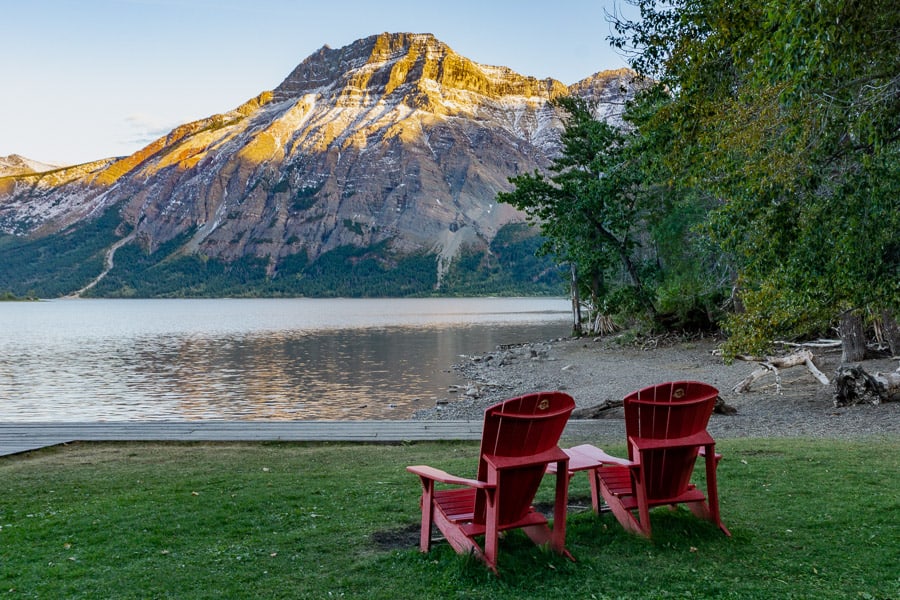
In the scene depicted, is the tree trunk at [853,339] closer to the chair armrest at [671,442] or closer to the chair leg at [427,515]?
the chair armrest at [671,442]

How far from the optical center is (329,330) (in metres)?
70.7

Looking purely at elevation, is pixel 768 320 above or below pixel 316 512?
above

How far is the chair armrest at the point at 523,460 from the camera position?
4.67 m

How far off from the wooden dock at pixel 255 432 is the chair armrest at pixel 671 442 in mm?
5822

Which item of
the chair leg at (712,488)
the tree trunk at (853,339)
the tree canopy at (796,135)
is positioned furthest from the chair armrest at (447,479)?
the tree trunk at (853,339)

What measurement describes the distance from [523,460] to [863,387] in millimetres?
11522

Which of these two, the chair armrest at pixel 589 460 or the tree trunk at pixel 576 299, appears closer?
the chair armrest at pixel 589 460

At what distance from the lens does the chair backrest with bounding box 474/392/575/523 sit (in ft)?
15.4

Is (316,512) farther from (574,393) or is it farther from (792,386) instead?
(574,393)

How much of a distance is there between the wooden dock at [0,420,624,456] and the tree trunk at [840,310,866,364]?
9.89 m

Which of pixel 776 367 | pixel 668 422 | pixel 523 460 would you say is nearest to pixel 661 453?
pixel 668 422

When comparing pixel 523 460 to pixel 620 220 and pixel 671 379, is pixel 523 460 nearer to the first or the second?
pixel 671 379

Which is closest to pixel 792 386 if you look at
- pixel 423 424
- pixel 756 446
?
pixel 756 446

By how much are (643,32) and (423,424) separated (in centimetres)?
777
